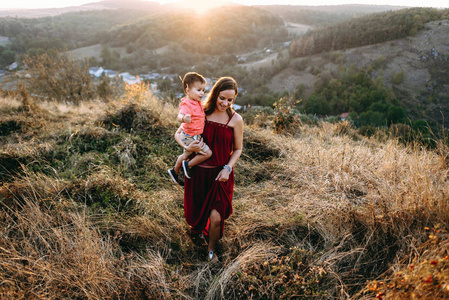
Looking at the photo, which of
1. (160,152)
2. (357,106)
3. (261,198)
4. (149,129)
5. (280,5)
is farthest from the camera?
(280,5)

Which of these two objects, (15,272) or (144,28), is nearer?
(15,272)

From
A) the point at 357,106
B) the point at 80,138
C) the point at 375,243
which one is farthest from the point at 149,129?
the point at 357,106

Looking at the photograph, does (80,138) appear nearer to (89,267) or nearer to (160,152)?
(160,152)

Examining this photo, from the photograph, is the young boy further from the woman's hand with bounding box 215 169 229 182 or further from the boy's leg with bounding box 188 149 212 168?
the woman's hand with bounding box 215 169 229 182

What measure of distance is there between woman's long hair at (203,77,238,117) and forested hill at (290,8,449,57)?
198 feet

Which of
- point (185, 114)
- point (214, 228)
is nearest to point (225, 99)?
point (185, 114)

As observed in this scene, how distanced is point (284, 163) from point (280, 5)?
514 ft

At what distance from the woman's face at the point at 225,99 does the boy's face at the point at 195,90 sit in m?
0.17

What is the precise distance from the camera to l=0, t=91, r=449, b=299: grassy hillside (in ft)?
5.77

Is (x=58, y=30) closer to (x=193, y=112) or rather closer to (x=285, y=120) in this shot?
(x=285, y=120)

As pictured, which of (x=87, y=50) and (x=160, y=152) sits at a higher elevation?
(x=87, y=50)

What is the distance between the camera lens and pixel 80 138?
4188mm

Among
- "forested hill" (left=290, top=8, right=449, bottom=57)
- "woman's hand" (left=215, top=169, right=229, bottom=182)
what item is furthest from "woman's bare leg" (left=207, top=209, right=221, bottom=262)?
"forested hill" (left=290, top=8, right=449, bottom=57)

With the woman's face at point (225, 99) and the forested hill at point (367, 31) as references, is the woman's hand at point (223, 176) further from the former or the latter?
the forested hill at point (367, 31)
